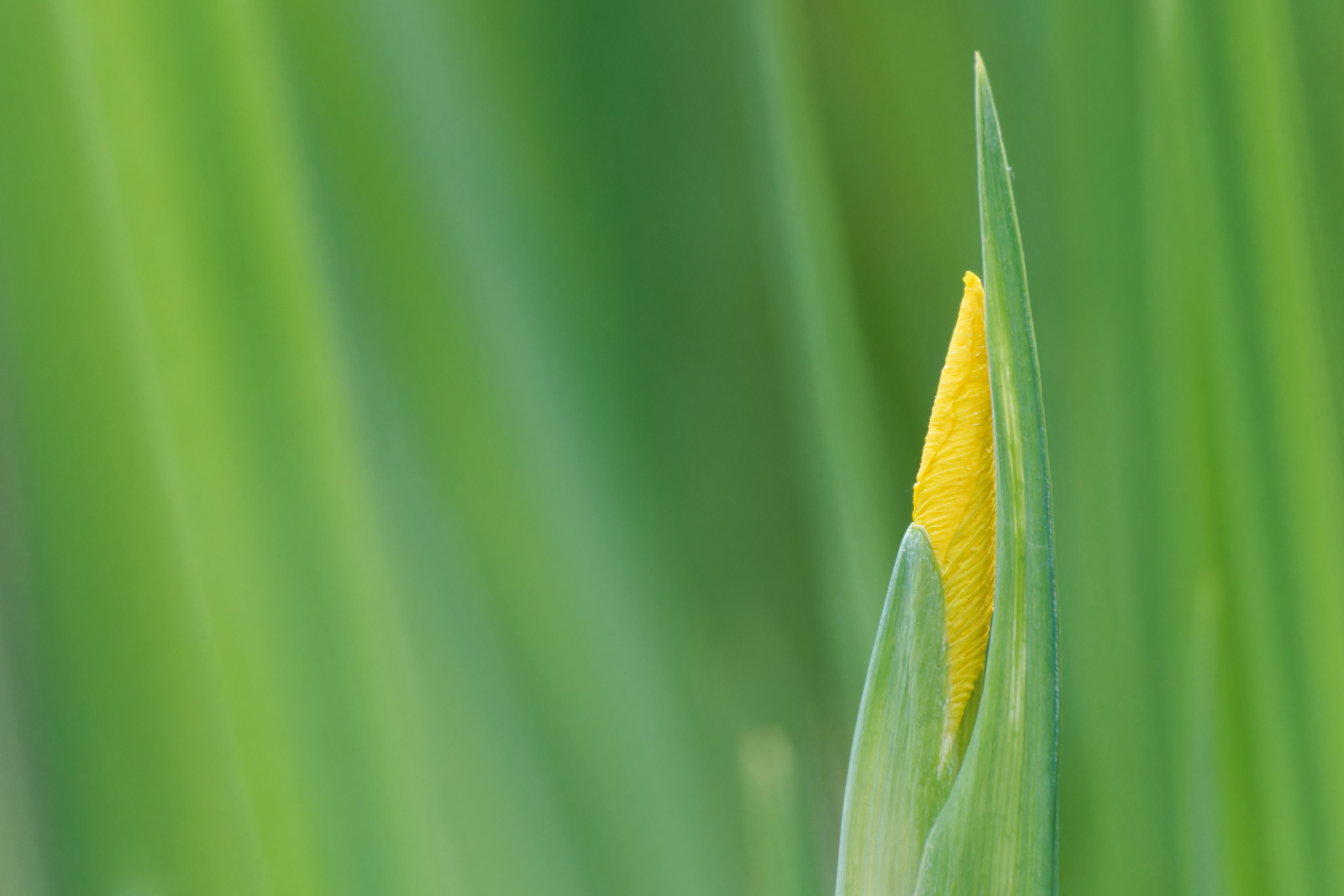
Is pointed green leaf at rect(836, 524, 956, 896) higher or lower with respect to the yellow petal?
lower

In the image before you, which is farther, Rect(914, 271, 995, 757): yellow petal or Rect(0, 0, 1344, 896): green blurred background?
Rect(0, 0, 1344, 896): green blurred background

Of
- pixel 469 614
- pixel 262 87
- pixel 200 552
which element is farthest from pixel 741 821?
pixel 262 87

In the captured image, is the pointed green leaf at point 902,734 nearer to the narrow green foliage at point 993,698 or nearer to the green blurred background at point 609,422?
the narrow green foliage at point 993,698

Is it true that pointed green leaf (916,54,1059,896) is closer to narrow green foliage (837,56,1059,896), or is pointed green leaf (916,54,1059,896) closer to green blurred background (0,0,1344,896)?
narrow green foliage (837,56,1059,896)

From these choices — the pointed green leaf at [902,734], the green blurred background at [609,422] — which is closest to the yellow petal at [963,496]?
the pointed green leaf at [902,734]

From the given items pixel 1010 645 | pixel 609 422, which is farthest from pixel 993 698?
pixel 609 422

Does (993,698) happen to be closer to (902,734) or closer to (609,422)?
(902,734)

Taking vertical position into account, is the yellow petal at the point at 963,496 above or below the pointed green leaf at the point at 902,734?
above

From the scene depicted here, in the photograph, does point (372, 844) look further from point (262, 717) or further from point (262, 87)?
point (262, 87)

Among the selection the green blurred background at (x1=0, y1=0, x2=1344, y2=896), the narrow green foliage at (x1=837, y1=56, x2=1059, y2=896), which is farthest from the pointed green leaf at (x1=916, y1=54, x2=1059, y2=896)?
the green blurred background at (x1=0, y1=0, x2=1344, y2=896)
